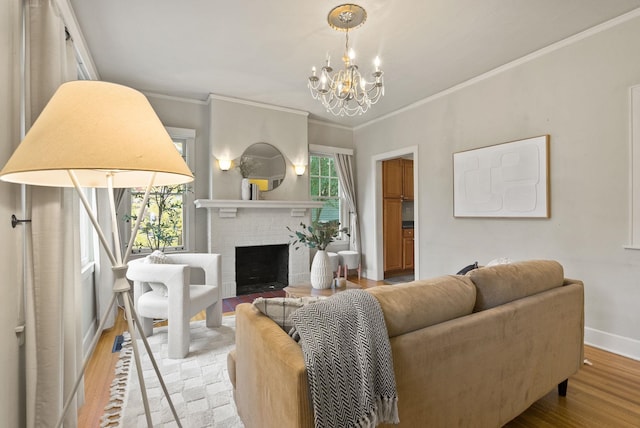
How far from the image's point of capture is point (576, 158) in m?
2.83

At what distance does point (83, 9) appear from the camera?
240 centimetres

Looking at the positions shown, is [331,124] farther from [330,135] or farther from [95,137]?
[95,137]

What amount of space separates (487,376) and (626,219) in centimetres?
223

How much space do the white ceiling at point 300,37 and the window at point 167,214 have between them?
0.87 m

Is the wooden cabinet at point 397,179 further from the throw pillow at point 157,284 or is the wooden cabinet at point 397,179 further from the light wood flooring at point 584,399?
the throw pillow at point 157,284

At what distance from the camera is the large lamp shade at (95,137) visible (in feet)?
2.87

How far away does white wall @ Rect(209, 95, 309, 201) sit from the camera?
4285 millimetres

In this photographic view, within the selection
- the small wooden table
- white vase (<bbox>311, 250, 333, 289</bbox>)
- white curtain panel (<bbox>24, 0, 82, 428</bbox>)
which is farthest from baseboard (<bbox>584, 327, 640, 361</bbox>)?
white curtain panel (<bbox>24, 0, 82, 428</bbox>)

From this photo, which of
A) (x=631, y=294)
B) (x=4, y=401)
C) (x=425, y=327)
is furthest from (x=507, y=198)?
(x=4, y=401)

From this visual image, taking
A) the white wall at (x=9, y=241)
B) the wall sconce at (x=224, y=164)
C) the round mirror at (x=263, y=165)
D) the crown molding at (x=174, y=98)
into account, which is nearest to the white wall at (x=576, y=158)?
the round mirror at (x=263, y=165)

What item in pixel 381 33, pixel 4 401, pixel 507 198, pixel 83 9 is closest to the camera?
pixel 4 401

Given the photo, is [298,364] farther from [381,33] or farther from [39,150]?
[381,33]

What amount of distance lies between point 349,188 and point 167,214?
3.04m

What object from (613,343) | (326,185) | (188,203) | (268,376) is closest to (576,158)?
(613,343)
